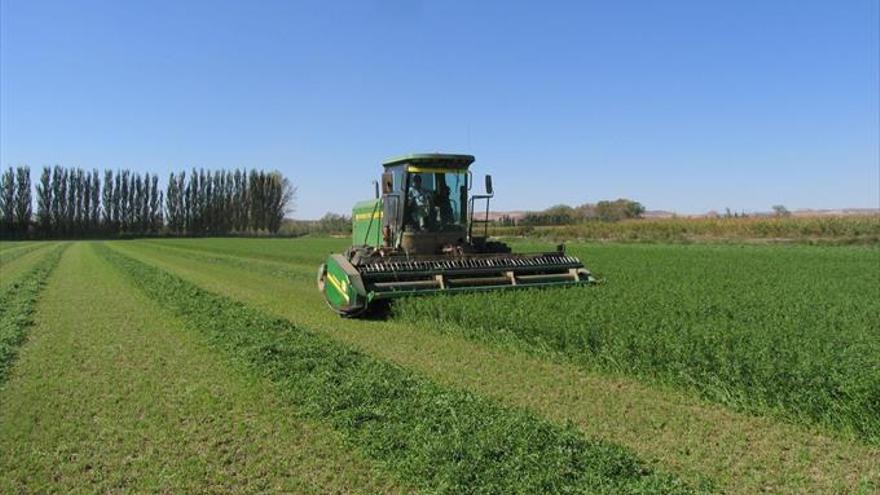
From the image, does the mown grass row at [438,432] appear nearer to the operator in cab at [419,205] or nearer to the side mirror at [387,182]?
the side mirror at [387,182]

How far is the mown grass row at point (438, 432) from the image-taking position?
3912mm

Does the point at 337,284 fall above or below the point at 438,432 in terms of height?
above

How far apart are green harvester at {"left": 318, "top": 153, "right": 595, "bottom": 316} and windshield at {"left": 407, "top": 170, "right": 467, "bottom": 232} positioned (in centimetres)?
2

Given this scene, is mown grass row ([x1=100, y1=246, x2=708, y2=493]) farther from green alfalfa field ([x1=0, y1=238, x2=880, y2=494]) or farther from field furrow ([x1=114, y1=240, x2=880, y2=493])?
field furrow ([x1=114, y1=240, x2=880, y2=493])

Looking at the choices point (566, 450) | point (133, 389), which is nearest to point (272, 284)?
point (133, 389)

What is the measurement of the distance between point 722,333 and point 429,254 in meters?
6.58

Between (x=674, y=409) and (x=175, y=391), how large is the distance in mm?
4430

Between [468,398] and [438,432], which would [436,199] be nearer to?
[468,398]

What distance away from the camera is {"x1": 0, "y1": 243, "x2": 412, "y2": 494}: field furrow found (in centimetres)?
416

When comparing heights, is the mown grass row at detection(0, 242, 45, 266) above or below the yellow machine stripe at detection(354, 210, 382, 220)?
below

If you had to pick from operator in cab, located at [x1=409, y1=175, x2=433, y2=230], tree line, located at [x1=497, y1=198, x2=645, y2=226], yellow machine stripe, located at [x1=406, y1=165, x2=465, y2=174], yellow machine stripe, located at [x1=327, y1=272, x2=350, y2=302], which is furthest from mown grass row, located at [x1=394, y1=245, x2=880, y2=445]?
tree line, located at [x1=497, y1=198, x2=645, y2=226]

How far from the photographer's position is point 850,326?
721cm

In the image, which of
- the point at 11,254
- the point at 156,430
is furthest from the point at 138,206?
the point at 156,430

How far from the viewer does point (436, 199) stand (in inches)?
489
